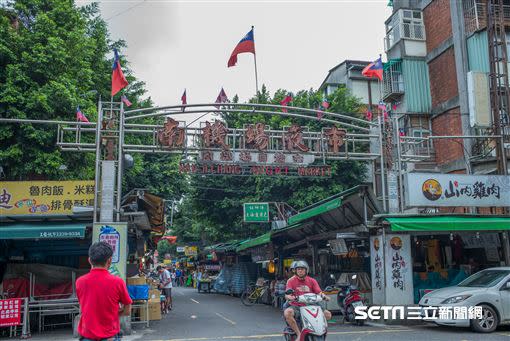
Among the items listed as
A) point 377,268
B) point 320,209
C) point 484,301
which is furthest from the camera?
point 320,209

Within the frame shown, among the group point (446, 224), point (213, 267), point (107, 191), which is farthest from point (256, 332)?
point (213, 267)

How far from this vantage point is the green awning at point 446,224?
13.1 m

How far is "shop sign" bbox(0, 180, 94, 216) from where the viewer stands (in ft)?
45.4

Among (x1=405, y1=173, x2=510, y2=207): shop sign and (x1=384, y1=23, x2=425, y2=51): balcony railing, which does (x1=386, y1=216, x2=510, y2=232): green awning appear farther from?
Result: (x1=384, y1=23, x2=425, y2=51): balcony railing

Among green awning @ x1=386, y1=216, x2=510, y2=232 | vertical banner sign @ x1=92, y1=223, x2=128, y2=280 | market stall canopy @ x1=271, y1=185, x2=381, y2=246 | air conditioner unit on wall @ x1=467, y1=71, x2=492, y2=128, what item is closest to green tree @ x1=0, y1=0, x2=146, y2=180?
vertical banner sign @ x1=92, y1=223, x2=128, y2=280

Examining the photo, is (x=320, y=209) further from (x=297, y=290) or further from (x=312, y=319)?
(x=312, y=319)

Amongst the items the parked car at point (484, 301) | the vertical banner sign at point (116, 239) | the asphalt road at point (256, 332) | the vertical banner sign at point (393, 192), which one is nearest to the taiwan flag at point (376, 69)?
the vertical banner sign at point (393, 192)

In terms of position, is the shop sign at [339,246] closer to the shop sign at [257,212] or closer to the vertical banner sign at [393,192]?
the vertical banner sign at [393,192]

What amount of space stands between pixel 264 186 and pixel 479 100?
1251cm

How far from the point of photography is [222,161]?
14133 millimetres

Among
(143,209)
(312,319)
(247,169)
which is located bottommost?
(312,319)

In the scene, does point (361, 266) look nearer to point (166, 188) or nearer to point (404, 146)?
point (404, 146)

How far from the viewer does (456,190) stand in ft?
49.6

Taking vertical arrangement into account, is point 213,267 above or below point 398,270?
below
